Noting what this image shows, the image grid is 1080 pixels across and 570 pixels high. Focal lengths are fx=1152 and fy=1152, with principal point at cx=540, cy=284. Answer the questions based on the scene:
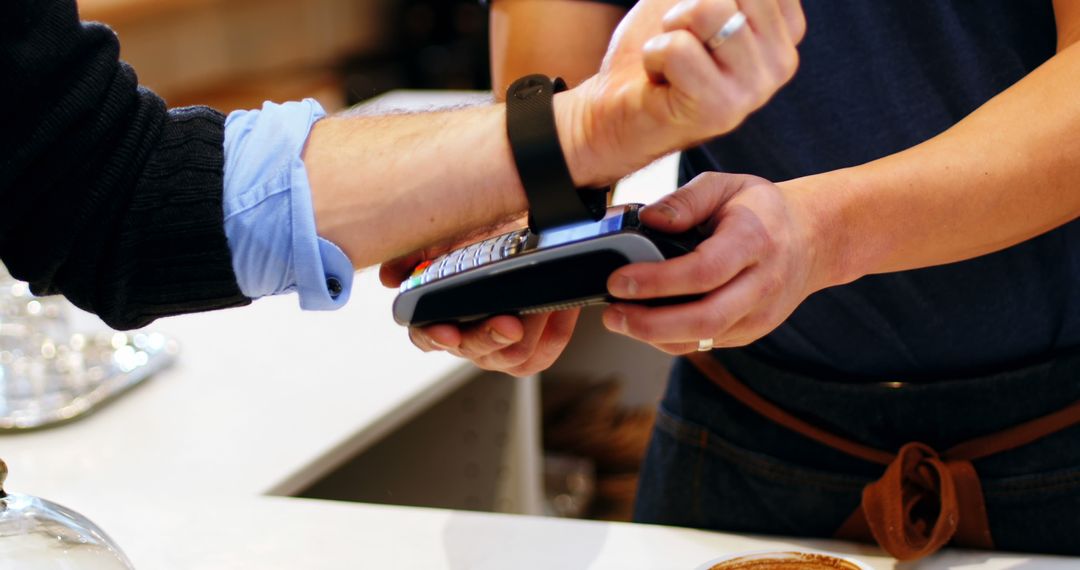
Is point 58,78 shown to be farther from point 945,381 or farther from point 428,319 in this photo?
point 945,381

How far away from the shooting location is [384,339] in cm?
141

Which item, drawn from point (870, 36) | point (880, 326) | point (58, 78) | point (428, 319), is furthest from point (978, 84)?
point (58, 78)

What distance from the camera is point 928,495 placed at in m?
0.94

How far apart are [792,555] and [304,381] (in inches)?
26.1

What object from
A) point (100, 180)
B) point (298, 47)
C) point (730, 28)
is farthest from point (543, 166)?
point (298, 47)

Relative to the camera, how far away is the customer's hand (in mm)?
731

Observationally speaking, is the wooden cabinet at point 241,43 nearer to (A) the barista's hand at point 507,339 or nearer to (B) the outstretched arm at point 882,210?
(A) the barista's hand at point 507,339

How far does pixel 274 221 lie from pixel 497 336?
172 millimetres

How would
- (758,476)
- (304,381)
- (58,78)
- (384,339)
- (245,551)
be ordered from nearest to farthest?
(58,78)
(245,551)
(758,476)
(304,381)
(384,339)

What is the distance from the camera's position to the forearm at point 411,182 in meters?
0.80

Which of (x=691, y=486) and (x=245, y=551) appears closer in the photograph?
(x=245, y=551)

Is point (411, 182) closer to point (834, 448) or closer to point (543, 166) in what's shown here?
point (543, 166)

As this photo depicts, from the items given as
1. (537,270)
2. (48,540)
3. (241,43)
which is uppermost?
(241,43)

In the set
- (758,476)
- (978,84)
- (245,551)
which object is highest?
(978,84)
